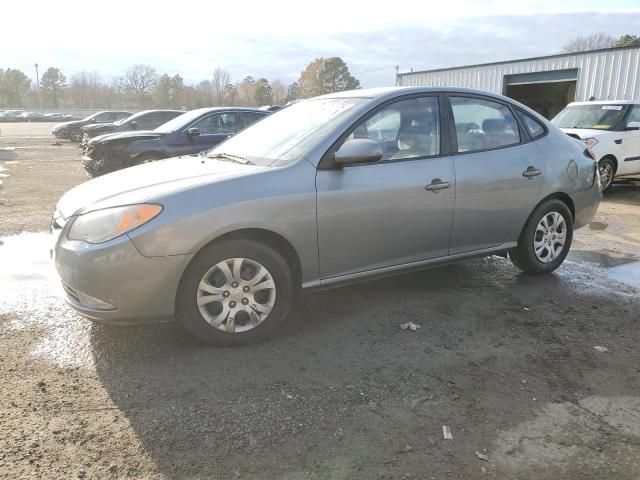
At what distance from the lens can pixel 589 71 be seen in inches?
798

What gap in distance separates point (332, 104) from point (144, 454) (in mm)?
2975

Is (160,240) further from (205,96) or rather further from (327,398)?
(205,96)

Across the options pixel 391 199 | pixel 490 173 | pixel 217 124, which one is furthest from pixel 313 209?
pixel 217 124

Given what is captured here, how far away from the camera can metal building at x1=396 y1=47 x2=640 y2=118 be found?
18.9 m

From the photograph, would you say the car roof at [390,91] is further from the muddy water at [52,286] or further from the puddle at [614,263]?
the puddle at [614,263]

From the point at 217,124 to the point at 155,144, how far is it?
128 cm

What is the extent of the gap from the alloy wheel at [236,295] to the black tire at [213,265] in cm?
3

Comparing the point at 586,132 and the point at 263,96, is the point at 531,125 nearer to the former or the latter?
A: the point at 586,132

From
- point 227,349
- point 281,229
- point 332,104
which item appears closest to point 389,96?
point 332,104

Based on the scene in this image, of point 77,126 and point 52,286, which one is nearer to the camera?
point 52,286

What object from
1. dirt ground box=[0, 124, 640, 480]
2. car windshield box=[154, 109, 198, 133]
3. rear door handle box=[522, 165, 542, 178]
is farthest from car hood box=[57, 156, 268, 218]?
car windshield box=[154, 109, 198, 133]

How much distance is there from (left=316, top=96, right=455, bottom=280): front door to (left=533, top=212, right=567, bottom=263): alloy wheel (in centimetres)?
118

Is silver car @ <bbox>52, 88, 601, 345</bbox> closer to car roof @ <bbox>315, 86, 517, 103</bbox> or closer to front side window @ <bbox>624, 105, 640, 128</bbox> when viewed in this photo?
car roof @ <bbox>315, 86, 517, 103</bbox>

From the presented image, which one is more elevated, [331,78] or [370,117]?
[331,78]
